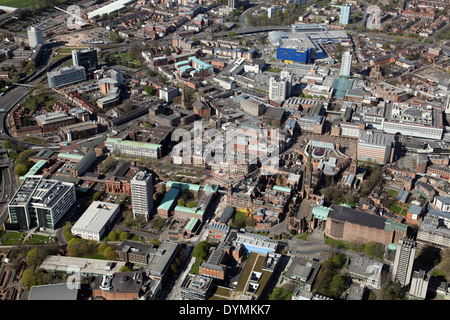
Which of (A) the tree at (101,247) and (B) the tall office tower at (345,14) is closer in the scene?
(A) the tree at (101,247)

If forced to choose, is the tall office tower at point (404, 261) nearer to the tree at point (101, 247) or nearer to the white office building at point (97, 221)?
the tree at point (101, 247)

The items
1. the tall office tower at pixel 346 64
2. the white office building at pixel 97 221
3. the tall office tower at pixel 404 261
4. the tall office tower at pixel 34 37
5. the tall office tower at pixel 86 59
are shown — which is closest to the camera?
the tall office tower at pixel 404 261

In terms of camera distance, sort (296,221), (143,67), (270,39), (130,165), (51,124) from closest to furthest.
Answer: (296,221) < (130,165) < (51,124) < (143,67) < (270,39)

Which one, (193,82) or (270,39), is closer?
(193,82)

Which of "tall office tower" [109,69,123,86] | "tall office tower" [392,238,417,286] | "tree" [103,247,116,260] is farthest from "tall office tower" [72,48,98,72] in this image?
"tall office tower" [392,238,417,286]

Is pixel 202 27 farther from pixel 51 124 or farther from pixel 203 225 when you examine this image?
pixel 203 225

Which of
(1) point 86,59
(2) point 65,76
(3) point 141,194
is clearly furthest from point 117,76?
(3) point 141,194

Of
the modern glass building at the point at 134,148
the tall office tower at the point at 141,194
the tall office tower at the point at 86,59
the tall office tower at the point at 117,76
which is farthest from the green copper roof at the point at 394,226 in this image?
the tall office tower at the point at 86,59
